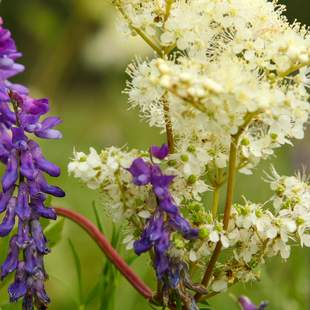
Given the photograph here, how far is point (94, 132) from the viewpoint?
4285mm

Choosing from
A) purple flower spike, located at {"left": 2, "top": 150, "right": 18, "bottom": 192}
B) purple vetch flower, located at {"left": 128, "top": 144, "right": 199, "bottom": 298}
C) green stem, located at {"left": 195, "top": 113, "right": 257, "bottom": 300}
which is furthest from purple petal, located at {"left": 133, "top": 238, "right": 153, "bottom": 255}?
purple flower spike, located at {"left": 2, "top": 150, "right": 18, "bottom": 192}

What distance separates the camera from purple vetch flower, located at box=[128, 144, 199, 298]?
1.41 m

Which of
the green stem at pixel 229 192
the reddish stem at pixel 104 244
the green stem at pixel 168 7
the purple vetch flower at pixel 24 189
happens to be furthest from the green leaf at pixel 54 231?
the green stem at pixel 168 7

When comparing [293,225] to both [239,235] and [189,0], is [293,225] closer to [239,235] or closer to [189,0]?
[239,235]

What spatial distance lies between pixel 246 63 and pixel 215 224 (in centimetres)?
27

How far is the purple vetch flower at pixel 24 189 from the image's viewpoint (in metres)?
1.49

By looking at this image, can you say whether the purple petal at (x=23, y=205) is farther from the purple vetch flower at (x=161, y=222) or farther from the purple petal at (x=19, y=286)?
the purple vetch flower at (x=161, y=222)

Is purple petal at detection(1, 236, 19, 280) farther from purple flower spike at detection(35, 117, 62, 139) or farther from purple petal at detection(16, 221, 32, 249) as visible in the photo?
purple flower spike at detection(35, 117, 62, 139)

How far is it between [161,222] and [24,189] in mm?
243

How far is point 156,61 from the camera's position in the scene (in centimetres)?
139

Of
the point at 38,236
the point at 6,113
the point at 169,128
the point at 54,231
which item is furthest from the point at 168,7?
the point at 54,231

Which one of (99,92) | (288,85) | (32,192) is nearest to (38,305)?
(32,192)

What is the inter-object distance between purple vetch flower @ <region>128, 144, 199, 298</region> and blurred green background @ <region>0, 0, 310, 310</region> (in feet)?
1.30

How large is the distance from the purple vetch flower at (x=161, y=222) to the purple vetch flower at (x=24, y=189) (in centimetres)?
17
